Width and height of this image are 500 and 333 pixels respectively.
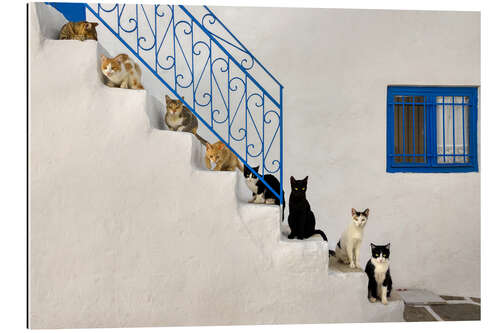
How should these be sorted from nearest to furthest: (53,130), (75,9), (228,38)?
(53,130) → (75,9) → (228,38)

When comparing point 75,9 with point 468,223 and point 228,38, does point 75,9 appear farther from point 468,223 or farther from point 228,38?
point 468,223

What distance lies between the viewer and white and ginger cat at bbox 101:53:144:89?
3012 millimetres

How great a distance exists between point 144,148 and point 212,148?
55 centimetres

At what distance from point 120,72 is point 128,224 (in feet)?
3.87

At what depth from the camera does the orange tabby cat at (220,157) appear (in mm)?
3234

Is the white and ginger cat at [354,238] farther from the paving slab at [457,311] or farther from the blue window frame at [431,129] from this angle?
the blue window frame at [431,129]

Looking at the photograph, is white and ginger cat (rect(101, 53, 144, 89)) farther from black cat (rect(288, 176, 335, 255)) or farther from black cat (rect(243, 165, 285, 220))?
black cat (rect(288, 176, 335, 255))

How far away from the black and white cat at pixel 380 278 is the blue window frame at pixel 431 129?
186 cm

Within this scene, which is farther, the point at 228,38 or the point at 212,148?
the point at 228,38

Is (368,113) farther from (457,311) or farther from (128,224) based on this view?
(128,224)

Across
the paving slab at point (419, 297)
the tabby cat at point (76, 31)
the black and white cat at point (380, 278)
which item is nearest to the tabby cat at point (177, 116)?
the tabby cat at point (76, 31)

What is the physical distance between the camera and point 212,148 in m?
3.25

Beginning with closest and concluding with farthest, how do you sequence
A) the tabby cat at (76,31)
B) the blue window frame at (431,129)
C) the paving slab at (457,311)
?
the tabby cat at (76,31) < the paving slab at (457,311) < the blue window frame at (431,129)

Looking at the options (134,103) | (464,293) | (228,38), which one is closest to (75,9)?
(228,38)
